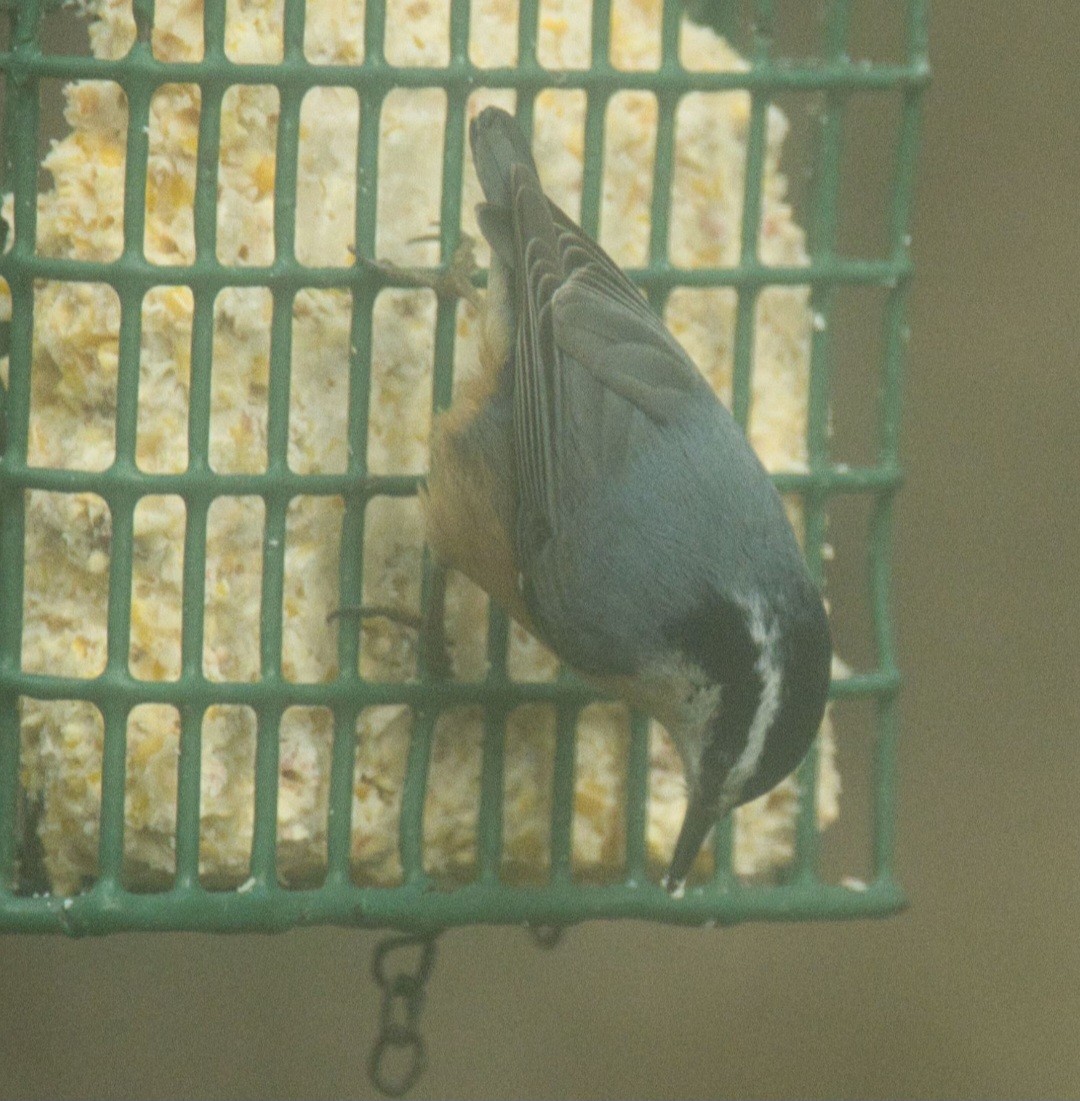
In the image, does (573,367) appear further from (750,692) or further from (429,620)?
(750,692)

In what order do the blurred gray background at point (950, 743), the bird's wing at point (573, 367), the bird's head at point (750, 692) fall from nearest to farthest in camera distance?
the bird's head at point (750, 692) → the bird's wing at point (573, 367) → the blurred gray background at point (950, 743)

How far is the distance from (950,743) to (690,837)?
2.04 metres

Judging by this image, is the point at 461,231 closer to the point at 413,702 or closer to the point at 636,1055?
the point at 413,702

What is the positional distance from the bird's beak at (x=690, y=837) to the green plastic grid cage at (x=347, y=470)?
35 centimetres

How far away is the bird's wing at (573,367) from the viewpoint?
11.5ft

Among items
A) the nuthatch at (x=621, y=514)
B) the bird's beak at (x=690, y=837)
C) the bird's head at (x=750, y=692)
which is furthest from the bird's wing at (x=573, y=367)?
the bird's beak at (x=690, y=837)

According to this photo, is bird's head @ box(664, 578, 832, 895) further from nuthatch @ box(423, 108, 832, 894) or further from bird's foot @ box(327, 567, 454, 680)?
bird's foot @ box(327, 567, 454, 680)

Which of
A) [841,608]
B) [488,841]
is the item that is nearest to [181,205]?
[488,841]

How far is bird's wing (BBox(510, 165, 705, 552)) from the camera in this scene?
3514 millimetres

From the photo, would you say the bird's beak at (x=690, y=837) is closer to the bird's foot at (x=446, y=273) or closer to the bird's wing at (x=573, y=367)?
the bird's wing at (x=573, y=367)

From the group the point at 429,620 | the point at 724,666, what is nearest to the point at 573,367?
the point at 429,620

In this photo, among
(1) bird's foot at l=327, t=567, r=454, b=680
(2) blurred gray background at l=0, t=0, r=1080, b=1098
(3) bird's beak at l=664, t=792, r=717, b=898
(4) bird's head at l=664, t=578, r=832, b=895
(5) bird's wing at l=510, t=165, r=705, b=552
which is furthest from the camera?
(2) blurred gray background at l=0, t=0, r=1080, b=1098

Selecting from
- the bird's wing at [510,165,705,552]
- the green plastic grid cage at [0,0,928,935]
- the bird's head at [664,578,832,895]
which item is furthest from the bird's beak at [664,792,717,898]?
the bird's wing at [510,165,705,552]

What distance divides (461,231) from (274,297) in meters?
0.36
